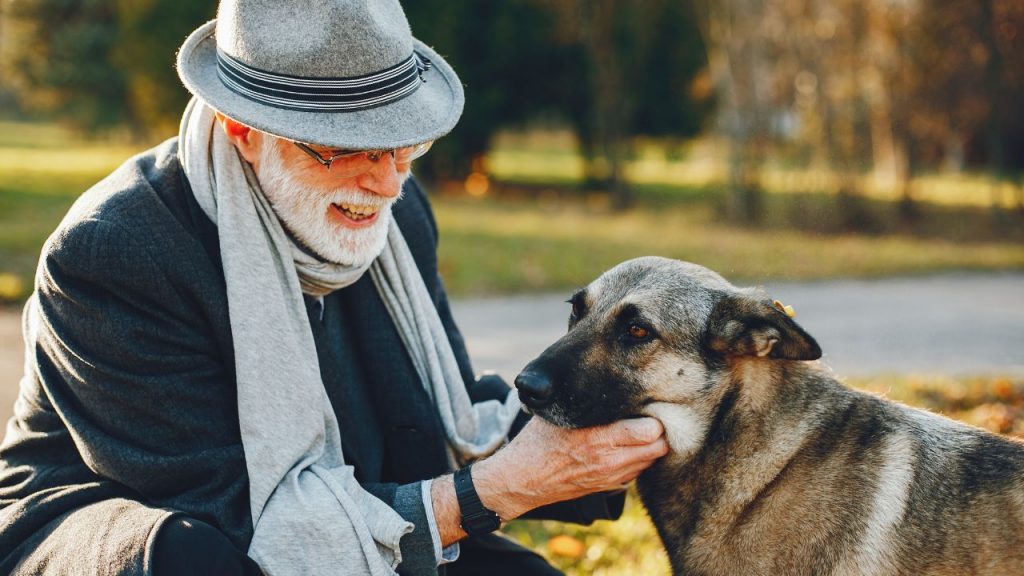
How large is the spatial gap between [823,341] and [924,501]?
19.8 ft

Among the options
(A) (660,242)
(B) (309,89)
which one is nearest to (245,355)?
(B) (309,89)

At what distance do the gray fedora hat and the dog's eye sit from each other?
0.93m

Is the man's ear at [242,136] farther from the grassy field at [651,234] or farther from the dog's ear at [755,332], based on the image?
the grassy field at [651,234]

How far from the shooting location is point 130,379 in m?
2.78

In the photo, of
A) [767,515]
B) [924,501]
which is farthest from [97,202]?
[924,501]

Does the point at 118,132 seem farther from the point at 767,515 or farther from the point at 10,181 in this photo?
the point at 767,515

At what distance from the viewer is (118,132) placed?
161ft

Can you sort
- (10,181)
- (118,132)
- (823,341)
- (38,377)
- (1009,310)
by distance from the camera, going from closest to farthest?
1. (38,377)
2. (823,341)
3. (1009,310)
4. (10,181)
5. (118,132)

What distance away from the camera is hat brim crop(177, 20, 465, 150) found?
2807mm

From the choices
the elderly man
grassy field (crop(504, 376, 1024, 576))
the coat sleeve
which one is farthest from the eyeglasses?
grassy field (crop(504, 376, 1024, 576))

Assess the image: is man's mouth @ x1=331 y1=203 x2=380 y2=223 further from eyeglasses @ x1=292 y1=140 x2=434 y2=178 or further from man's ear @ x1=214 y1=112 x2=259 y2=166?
man's ear @ x1=214 y1=112 x2=259 y2=166

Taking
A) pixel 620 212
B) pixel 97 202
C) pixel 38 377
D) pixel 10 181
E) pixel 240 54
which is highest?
→ pixel 240 54

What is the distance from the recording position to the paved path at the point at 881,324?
8.13m

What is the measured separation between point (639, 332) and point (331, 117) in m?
1.25
